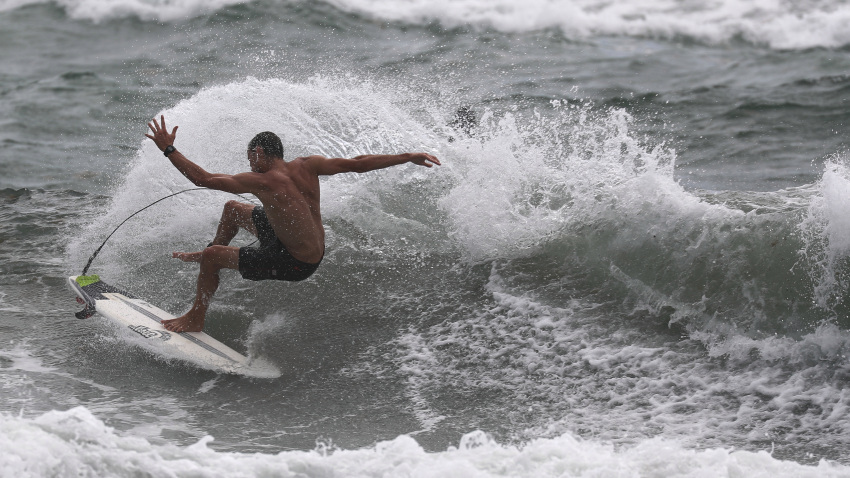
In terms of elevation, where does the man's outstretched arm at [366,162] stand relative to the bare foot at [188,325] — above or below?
above

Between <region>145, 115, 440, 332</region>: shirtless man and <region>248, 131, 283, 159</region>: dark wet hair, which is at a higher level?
<region>248, 131, 283, 159</region>: dark wet hair

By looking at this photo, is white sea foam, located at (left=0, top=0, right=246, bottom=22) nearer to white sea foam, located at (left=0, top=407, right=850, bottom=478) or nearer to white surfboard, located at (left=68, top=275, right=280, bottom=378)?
white surfboard, located at (left=68, top=275, right=280, bottom=378)

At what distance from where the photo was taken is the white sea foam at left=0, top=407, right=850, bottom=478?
411 cm

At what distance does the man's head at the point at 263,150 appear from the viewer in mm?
5840

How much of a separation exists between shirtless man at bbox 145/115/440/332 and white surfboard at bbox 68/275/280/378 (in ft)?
0.38

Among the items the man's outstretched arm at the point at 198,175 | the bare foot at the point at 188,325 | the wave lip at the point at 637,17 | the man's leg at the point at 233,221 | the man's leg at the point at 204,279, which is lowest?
the bare foot at the point at 188,325

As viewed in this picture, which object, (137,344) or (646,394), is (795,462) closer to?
(646,394)

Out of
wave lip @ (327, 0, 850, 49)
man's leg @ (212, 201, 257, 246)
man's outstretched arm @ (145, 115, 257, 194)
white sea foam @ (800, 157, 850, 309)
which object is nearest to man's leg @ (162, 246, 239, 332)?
man's leg @ (212, 201, 257, 246)

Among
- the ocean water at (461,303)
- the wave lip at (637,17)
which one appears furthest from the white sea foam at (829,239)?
the wave lip at (637,17)

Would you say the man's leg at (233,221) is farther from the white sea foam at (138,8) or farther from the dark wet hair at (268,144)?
the white sea foam at (138,8)

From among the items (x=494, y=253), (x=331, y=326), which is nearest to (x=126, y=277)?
(x=331, y=326)

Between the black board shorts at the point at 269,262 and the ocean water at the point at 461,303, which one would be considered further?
the black board shorts at the point at 269,262

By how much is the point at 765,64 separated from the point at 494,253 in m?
10.4

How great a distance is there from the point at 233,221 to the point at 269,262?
60 cm
